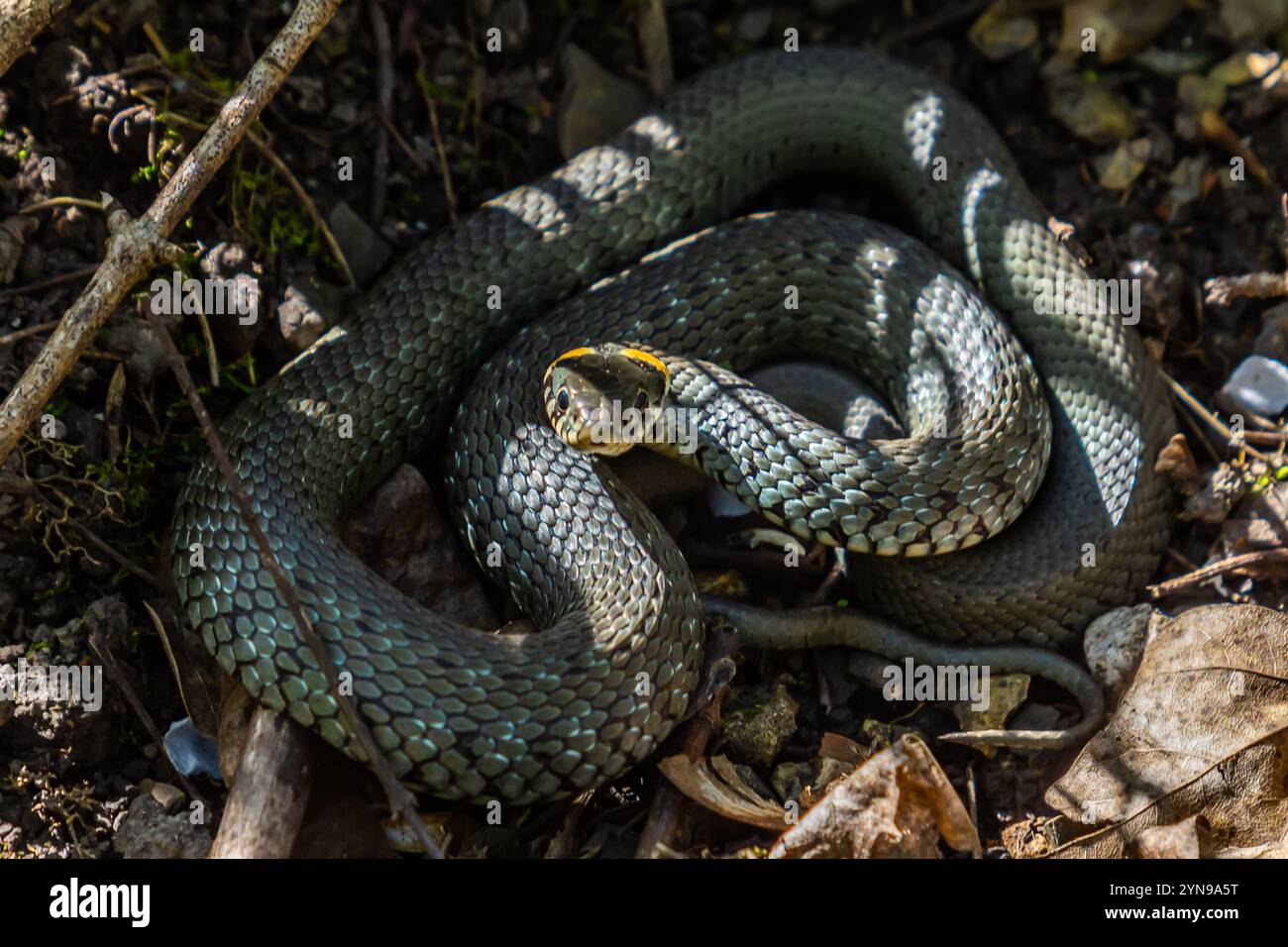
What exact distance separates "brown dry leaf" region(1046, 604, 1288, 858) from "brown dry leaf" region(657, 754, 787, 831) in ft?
3.44

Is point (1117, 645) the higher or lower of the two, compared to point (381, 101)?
lower

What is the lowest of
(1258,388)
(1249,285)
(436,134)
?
(1258,388)

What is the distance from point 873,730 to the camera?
458 cm

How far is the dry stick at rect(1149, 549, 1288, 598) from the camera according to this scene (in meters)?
4.75

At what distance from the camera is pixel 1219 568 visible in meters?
4.79

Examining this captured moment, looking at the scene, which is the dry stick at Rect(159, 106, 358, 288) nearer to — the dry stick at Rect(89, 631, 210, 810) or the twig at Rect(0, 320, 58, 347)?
the twig at Rect(0, 320, 58, 347)

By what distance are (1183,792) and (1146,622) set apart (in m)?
0.86

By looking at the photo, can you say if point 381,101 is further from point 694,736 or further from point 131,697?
point 694,736

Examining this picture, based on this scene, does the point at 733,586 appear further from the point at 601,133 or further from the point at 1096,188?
the point at 1096,188

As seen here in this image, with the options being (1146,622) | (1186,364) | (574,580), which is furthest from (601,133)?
(1146,622)

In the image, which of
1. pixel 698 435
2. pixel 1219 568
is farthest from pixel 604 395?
pixel 1219 568

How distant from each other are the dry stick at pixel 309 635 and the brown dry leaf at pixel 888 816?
126 centimetres

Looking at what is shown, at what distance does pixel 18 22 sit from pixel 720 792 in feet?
12.6

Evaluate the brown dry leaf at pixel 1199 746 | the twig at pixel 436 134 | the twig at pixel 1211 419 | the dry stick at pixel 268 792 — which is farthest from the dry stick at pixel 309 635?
the twig at pixel 1211 419
